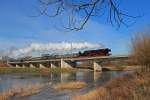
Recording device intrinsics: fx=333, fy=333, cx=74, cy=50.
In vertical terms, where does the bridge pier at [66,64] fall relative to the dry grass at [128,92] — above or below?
below

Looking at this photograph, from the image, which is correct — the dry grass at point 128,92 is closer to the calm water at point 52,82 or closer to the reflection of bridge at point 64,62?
the calm water at point 52,82

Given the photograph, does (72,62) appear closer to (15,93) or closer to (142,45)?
(142,45)

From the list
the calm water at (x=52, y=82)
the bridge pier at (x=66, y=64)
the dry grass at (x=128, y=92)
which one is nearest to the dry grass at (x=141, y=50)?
the calm water at (x=52, y=82)

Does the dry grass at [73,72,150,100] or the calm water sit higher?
the dry grass at [73,72,150,100]

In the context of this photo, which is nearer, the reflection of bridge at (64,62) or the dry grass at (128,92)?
the dry grass at (128,92)

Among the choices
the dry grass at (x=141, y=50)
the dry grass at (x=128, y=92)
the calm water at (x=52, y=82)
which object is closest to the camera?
the dry grass at (x=128, y=92)

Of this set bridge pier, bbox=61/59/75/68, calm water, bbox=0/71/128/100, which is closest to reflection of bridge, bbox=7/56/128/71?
bridge pier, bbox=61/59/75/68

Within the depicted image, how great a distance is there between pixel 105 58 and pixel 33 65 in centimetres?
5289

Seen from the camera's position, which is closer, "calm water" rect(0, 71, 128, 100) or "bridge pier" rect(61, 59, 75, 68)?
"calm water" rect(0, 71, 128, 100)

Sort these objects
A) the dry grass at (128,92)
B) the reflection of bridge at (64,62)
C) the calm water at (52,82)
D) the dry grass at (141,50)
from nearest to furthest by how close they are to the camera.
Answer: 1. the dry grass at (128,92)
2. the calm water at (52,82)
3. the dry grass at (141,50)
4. the reflection of bridge at (64,62)

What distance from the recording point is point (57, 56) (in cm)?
13788

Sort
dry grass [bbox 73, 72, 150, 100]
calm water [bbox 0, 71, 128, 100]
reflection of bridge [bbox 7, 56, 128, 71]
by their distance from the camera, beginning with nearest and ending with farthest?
dry grass [bbox 73, 72, 150, 100], calm water [bbox 0, 71, 128, 100], reflection of bridge [bbox 7, 56, 128, 71]

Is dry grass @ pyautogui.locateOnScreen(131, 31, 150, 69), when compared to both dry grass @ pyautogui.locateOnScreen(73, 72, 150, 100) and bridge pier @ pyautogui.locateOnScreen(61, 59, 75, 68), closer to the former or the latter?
dry grass @ pyautogui.locateOnScreen(73, 72, 150, 100)

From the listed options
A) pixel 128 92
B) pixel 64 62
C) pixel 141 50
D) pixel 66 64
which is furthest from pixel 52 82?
pixel 64 62
